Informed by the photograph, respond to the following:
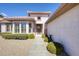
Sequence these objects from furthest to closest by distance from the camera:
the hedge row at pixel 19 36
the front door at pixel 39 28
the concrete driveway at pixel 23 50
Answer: the front door at pixel 39 28 → the hedge row at pixel 19 36 → the concrete driveway at pixel 23 50

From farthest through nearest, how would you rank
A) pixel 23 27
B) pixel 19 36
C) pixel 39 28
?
pixel 39 28
pixel 23 27
pixel 19 36

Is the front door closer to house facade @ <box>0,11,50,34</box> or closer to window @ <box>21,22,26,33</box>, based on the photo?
house facade @ <box>0,11,50,34</box>

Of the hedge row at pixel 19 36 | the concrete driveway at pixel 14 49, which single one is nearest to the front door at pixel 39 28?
the hedge row at pixel 19 36

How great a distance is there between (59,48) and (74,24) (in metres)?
2.06

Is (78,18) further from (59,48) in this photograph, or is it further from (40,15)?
(40,15)

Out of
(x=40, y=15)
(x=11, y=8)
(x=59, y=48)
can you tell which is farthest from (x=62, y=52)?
(x=40, y=15)

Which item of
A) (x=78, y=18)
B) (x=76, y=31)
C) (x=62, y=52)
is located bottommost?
(x=62, y=52)

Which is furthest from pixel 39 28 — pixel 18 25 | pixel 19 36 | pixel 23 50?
pixel 23 50

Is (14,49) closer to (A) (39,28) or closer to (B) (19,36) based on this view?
(B) (19,36)

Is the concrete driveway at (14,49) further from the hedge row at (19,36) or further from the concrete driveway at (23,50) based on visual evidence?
the hedge row at (19,36)

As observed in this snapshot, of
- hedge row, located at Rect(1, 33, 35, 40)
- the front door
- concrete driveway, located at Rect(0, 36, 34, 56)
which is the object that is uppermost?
the front door

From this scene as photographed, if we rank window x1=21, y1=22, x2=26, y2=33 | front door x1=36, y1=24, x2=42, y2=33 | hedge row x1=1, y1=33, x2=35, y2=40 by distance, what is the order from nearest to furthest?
hedge row x1=1, y1=33, x2=35, y2=40, window x1=21, y1=22, x2=26, y2=33, front door x1=36, y1=24, x2=42, y2=33

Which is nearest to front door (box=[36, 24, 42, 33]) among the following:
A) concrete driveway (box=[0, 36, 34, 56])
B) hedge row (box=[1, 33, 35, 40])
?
hedge row (box=[1, 33, 35, 40])

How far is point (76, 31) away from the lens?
610cm
